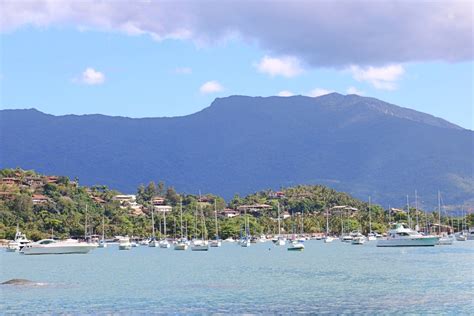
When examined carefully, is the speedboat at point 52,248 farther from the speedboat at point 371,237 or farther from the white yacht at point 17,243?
the speedboat at point 371,237

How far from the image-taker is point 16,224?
158125mm

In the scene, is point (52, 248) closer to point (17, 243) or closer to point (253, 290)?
point (17, 243)

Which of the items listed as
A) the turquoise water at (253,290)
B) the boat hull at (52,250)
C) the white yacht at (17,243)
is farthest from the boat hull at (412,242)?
the white yacht at (17,243)

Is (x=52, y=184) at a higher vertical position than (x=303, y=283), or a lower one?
higher

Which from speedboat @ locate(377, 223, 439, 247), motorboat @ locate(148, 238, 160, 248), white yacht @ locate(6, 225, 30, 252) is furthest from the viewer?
motorboat @ locate(148, 238, 160, 248)

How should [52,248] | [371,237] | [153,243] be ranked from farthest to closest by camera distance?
[371,237] → [153,243] → [52,248]

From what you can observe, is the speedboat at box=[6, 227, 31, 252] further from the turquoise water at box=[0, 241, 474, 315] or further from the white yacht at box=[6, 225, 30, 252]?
the turquoise water at box=[0, 241, 474, 315]

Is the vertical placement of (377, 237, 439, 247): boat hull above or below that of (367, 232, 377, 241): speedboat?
below

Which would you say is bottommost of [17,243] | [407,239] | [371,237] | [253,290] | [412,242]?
[253,290]

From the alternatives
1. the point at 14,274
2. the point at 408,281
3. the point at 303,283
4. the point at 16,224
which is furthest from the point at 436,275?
the point at 16,224

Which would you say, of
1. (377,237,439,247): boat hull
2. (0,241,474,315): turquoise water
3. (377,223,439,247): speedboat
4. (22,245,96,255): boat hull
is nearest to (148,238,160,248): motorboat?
(22,245,96,255): boat hull

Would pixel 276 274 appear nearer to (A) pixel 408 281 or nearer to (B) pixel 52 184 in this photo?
(A) pixel 408 281

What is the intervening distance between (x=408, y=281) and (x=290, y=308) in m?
18.3

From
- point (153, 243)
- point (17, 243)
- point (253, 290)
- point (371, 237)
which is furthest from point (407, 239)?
point (253, 290)
